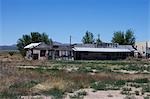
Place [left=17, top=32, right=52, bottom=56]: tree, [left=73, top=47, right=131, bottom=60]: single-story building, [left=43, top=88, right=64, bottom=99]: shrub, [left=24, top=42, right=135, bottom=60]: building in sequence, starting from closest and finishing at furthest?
[left=43, top=88, right=64, bottom=99]: shrub → [left=24, top=42, right=135, bottom=60]: building → [left=73, top=47, right=131, bottom=60]: single-story building → [left=17, top=32, right=52, bottom=56]: tree

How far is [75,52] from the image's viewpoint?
89.9 m

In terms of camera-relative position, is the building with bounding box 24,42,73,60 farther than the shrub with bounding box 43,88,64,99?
Yes

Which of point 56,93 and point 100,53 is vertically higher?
point 100,53

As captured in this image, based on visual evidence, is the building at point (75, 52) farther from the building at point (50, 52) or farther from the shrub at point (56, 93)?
the shrub at point (56, 93)

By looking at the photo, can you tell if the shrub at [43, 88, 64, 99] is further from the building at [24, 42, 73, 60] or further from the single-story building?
the single-story building

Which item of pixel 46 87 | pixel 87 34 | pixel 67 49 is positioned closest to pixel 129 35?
pixel 87 34

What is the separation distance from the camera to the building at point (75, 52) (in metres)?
88.3

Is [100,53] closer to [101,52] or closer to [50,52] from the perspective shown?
[101,52]

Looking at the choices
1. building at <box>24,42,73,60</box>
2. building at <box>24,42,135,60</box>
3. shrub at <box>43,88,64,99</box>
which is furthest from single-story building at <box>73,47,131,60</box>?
shrub at <box>43,88,64,99</box>

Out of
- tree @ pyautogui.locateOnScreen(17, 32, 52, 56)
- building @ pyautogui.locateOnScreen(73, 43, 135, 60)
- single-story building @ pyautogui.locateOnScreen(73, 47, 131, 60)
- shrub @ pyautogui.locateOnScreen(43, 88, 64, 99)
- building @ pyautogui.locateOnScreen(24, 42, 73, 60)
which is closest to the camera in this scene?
shrub @ pyautogui.locateOnScreen(43, 88, 64, 99)

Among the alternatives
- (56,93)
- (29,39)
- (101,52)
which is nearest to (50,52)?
(101,52)

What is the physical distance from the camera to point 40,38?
113 meters

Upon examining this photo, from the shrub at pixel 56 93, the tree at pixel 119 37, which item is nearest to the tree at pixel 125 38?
the tree at pixel 119 37

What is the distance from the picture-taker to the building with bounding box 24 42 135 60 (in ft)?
290
